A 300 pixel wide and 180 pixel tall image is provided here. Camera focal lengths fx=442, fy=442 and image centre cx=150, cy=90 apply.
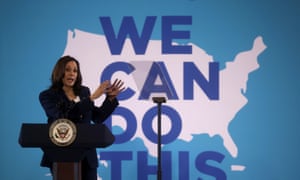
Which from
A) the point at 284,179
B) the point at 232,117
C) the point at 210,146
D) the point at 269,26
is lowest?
the point at 284,179

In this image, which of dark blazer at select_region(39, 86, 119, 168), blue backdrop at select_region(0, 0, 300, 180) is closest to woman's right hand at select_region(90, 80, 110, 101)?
dark blazer at select_region(39, 86, 119, 168)

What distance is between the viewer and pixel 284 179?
12.5 feet

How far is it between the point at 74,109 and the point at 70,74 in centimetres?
34

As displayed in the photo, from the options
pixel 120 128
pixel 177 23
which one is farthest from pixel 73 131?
pixel 177 23

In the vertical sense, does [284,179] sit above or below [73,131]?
below

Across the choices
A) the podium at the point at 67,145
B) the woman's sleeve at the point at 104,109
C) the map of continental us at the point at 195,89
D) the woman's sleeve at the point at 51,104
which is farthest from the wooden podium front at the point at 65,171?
the map of continental us at the point at 195,89

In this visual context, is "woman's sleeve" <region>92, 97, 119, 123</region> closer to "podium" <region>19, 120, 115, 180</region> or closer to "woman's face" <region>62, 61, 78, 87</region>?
"woman's face" <region>62, 61, 78, 87</region>

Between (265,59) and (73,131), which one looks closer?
(73,131)

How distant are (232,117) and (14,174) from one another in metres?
1.98

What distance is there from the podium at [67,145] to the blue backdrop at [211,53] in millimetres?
1800

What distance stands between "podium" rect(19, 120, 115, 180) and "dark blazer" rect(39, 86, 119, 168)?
196 mm

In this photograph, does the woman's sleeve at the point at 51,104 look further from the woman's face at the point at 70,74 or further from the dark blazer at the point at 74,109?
the woman's face at the point at 70,74

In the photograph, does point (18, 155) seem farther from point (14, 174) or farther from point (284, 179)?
point (284, 179)

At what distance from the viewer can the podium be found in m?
2.10
